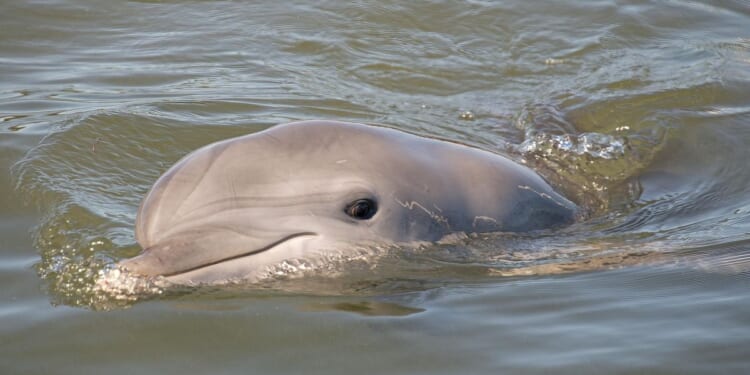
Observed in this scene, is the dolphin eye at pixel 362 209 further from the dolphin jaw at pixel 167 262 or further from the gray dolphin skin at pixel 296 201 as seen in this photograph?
the dolphin jaw at pixel 167 262

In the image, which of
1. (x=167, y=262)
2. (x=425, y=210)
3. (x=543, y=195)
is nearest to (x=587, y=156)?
(x=543, y=195)

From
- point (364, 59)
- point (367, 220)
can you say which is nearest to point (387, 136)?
point (367, 220)

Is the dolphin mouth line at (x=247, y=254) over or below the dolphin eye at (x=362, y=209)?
below

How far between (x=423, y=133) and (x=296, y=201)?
91.2 inches

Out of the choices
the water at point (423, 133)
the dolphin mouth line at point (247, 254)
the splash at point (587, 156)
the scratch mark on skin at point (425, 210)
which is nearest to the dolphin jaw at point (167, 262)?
the dolphin mouth line at point (247, 254)

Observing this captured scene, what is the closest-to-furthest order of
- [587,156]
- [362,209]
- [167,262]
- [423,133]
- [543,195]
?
[167,262] < [362,209] < [543,195] < [423,133] < [587,156]

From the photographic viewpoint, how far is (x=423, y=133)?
7.75 metres

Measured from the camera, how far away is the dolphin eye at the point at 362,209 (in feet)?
19.0

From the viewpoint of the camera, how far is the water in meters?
5.02

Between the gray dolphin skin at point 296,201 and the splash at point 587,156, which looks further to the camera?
the splash at point 587,156

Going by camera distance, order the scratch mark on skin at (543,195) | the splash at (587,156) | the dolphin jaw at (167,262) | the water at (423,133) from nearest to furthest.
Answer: the water at (423,133) < the dolphin jaw at (167,262) < the scratch mark on skin at (543,195) < the splash at (587,156)

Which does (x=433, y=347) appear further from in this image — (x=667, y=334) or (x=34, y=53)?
(x=34, y=53)

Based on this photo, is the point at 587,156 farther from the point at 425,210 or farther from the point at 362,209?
the point at 362,209

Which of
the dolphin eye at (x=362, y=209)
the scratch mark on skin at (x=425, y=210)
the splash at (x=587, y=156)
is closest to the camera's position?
the dolphin eye at (x=362, y=209)
